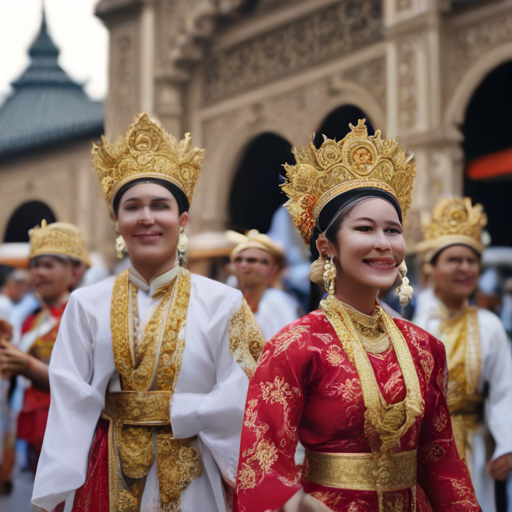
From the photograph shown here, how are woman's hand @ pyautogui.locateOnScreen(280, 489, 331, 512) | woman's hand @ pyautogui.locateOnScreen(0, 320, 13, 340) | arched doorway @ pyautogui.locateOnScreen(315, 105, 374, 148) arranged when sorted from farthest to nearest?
arched doorway @ pyautogui.locateOnScreen(315, 105, 374, 148) → woman's hand @ pyautogui.locateOnScreen(0, 320, 13, 340) → woman's hand @ pyautogui.locateOnScreen(280, 489, 331, 512)

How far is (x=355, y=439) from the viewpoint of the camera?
7.41ft

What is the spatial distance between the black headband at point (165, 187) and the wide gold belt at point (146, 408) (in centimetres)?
69

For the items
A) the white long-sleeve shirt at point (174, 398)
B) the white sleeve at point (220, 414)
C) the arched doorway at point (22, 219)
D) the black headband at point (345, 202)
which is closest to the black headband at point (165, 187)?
the white long-sleeve shirt at point (174, 398)

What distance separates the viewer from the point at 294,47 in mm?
11742

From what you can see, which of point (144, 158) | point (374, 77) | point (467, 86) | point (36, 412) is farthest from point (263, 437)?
point (374, 77)

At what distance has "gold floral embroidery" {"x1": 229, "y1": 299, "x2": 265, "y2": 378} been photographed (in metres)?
2.84

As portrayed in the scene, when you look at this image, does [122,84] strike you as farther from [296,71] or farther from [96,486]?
[96,486]

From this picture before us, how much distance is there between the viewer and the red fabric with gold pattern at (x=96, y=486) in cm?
277

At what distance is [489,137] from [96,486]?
8.62m

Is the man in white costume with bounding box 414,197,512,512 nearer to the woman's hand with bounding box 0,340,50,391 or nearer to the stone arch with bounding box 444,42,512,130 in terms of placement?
the woman's hand with bounding box 0,340,50,391

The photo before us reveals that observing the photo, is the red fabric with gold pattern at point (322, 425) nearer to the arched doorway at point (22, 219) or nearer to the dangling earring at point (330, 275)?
the dangling earring at point (330, 275)

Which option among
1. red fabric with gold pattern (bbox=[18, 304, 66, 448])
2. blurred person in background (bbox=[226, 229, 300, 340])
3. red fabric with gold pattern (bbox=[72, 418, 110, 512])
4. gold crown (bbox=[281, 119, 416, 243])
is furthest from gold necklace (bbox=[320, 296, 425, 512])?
blurred person in background (bbox=[226, 229, 300, 340])

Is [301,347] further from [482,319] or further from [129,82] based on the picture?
[129,82]

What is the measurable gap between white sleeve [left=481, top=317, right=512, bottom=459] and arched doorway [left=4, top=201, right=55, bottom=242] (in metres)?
15.4
